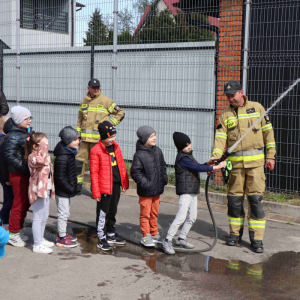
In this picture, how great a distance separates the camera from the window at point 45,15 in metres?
8.66

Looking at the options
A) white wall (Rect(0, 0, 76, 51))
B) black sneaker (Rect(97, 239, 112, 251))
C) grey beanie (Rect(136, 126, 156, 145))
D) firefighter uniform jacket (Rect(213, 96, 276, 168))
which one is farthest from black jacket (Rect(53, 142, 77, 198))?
white wall (Rect(0, 0, 76, 51))

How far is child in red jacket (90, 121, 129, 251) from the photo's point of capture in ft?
16.3

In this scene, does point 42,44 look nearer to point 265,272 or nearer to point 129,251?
point 129,251

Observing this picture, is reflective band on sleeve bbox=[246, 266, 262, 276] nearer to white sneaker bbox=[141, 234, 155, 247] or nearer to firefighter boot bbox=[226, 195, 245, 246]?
firefighter boot bbox=[226, 195, 245, 246]

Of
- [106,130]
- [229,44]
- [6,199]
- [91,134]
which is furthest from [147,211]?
[229,44]

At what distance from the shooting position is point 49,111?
999cm

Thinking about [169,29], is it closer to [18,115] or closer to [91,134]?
[91,134]

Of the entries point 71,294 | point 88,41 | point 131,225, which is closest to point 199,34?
point 88,41

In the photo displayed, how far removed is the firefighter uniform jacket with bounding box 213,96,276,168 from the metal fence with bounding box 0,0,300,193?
1.89 meters

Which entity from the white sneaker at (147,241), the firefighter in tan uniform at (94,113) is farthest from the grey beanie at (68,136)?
the firefighter in tan uniform at (94,113)

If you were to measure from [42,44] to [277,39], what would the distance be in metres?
5.19

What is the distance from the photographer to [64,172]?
4.95 m

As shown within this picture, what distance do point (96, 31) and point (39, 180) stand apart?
4872mm

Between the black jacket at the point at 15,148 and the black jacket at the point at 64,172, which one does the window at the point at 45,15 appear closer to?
the black jacket at the point at 15,148
